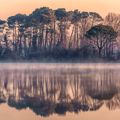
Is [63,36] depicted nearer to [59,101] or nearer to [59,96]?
[59,96]

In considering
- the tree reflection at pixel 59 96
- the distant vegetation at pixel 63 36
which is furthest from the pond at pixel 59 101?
the distant vegetation at pixel 63 36

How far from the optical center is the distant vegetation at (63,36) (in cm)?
2812

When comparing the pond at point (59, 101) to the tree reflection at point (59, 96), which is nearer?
the pond at point (59, 101)

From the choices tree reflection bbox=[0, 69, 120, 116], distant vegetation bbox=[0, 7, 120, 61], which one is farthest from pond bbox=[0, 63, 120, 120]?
distant vegetation bbox=[0, 7, 120, 61]

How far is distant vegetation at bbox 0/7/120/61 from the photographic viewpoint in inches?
1107

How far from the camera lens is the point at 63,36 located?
3089cm

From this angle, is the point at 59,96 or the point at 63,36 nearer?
the point at 59,96

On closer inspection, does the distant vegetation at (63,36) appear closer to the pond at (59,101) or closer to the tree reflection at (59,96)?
the tree reflection at (59,96)

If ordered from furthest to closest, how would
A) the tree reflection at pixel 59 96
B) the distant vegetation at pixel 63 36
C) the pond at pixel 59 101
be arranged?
the distant vegetation at pixel 63 36
the tree reflection at pixel 59 96
the pond at pixel 59 101

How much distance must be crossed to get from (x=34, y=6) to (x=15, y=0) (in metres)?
1.60

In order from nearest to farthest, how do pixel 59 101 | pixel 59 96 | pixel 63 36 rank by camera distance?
pixel 59 101 < pixel 59 96 < pixel 63 36

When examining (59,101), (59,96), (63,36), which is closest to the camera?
(59,101)

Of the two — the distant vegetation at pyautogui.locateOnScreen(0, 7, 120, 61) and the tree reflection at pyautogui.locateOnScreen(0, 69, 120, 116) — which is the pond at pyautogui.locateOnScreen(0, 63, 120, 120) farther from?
the distant vegetation at pyautogui.locateOnScreen(0, 7, 120, 61)

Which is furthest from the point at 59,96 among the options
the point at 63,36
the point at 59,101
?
the point at 63,36
